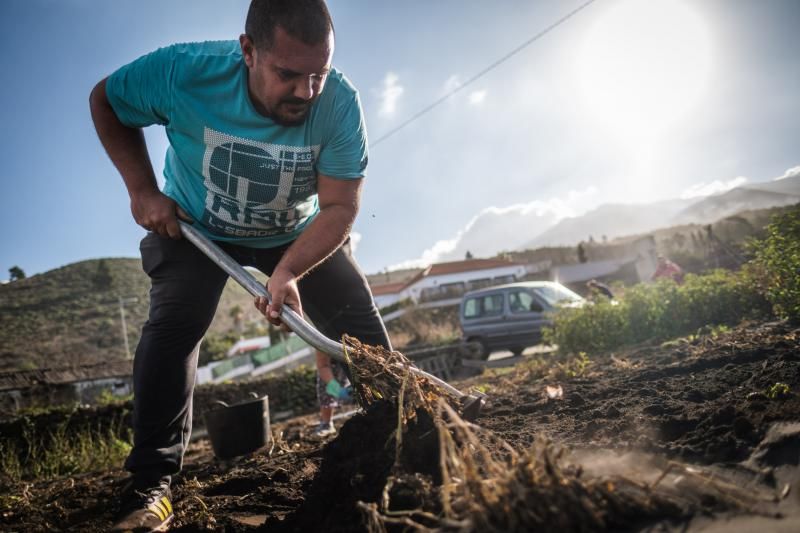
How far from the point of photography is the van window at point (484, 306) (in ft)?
35.3

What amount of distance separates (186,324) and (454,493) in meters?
1.45

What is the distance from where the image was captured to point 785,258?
341 cm

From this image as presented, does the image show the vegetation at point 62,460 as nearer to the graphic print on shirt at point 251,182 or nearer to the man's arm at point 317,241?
the graphic print on shirt at point 251,182

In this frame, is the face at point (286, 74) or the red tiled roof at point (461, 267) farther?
the red tiled roof at point (461, 267)

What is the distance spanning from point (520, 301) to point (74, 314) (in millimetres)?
65132

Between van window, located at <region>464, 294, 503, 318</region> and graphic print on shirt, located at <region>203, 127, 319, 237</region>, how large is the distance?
9.02 m

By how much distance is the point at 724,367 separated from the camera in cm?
223

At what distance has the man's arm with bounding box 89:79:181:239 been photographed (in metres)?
2.04

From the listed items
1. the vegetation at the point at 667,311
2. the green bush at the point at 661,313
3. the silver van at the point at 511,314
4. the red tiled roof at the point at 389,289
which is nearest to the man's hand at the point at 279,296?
the vegetation at the point at 667,311

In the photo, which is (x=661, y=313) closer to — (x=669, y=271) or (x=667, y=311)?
(x=667, y=311)

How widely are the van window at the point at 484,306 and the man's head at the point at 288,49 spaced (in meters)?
9.36

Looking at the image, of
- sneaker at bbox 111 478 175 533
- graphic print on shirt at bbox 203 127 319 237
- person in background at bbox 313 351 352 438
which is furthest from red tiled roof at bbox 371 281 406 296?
sneaker at bbox 111 478 175 533

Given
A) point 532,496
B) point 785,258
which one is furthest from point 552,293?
point 532,496

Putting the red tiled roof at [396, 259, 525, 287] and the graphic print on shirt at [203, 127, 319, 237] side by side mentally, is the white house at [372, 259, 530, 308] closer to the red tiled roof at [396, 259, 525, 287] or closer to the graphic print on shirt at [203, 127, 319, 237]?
the red tiled roof at [396, 259, 525, 287]
